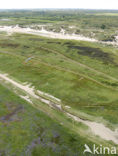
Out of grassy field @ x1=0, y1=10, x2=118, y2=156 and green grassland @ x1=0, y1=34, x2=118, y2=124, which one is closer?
grassy field @ x1=0, y1=10, x2=118, y2=156

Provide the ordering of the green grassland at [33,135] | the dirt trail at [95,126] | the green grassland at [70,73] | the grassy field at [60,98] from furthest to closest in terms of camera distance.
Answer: the green grassland at [70,73] → the dirt trail at [95,126] → the grassy field at [60,98] → the green grassland at [33,135]

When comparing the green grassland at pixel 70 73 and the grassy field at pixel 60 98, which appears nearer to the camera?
the grassy field at pixel 60 98

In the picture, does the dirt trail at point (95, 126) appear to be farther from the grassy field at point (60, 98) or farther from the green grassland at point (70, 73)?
the green grassland at point (70, 73)

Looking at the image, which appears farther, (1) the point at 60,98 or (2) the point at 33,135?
(1) the point at 60,98

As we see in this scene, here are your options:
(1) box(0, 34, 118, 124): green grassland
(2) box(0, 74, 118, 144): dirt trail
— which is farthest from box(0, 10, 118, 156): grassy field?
(2) box(0, 74, 118, 144): dirt trail

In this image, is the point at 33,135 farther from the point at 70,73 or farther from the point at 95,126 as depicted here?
the point at 70,73

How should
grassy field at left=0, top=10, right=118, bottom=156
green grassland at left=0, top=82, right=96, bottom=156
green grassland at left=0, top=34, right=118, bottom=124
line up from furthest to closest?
green grassland at left=0, top=34, right=118, bottom=124
grassy field at left=0, top=10, right=118, bottom=156
green grassland at left=0, top=82, right=96, bottom=156

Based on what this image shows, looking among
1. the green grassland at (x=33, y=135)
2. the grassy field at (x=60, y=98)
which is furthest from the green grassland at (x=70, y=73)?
the green grassland at (x=33, y=135)

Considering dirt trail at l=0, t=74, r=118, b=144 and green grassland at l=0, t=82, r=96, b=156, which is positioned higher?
dirt trail at l=0, t=74, r=118, b=144

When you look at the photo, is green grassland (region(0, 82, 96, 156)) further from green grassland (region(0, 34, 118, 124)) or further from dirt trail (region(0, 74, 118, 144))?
green grassland (region(0, 34, 118, 124))

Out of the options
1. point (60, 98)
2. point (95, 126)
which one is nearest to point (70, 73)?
point (60, 98)

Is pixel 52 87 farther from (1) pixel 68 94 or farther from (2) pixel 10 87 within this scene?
(2) pixel 10 87

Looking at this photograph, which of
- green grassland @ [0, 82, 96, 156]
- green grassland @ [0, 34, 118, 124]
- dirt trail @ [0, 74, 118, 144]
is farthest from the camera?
green grassland @ [0, 34, 118, 124]

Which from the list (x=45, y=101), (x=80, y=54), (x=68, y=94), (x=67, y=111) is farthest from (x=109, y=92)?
(x=80, y=54)
